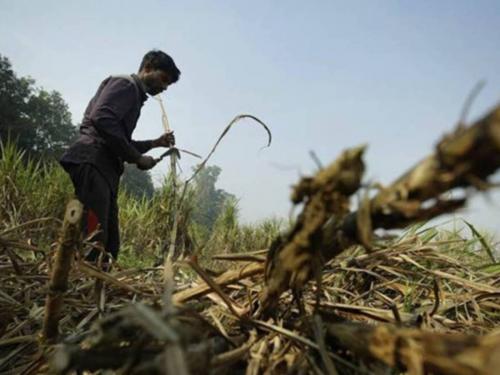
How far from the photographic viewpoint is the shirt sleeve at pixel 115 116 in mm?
2469

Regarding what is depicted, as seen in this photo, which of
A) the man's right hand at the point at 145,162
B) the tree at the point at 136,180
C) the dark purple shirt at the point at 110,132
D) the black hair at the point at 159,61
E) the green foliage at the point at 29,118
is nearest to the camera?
the dark purple shirt at the point at 110,132

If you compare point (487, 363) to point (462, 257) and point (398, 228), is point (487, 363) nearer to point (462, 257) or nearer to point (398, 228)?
point (398, 228)

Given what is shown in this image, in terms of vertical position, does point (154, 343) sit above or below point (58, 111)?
below

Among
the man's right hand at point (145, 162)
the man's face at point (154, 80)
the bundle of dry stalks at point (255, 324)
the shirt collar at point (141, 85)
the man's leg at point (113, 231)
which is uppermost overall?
the man's face at point (154, 80)

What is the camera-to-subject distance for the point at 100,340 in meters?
0.43

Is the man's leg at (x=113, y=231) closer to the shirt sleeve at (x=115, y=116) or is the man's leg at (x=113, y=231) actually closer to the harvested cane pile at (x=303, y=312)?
the shirt sleeve at (x=115, y=116)

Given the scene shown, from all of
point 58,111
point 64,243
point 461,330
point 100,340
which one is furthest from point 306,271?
point 58,111

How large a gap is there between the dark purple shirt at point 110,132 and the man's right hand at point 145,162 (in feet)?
0.12

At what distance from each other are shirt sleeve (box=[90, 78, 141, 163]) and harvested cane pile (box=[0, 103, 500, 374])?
4.90 feet

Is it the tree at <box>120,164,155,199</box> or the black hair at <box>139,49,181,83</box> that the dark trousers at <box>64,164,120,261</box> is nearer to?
the black hair at <box>139,49,181,83</box>

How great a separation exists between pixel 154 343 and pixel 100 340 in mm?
110

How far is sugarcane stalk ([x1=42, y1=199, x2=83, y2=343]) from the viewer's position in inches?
26.2

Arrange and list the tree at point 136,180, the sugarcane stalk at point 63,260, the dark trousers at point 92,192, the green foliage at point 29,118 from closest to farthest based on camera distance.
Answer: the sugarcane stalk at point 63,260 → the dark trousers at point 92,192 → the green foliage at point 29,118 → the tree at point 136,180

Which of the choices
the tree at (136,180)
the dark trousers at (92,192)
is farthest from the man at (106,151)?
the tree at (136,180)
